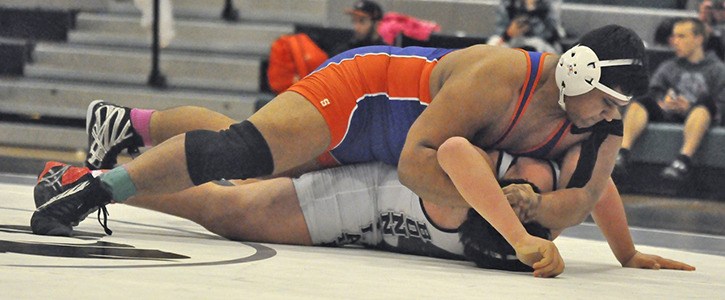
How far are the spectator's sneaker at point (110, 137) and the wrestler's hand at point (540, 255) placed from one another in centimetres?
125

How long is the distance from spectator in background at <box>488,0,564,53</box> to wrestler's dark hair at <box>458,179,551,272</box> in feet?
13.9

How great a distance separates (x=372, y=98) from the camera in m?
3.38

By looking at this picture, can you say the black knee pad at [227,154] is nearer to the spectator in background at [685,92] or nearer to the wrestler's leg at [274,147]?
the wrestler's leg at [274,147]

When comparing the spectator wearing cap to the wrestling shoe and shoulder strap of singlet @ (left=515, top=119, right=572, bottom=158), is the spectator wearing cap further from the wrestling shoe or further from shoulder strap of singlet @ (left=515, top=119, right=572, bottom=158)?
shoulder strap of singlet @ (left=515, top=119, right=572, bottom=158)

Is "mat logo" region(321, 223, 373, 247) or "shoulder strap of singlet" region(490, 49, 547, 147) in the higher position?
"shoulder strap of singlet" region(490, 49, 547, 147)

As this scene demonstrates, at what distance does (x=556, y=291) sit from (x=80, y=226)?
138cm

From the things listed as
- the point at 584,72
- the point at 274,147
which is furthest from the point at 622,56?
the point at 274,147

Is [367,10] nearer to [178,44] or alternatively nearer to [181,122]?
[178,44]

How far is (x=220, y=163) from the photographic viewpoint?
317cm

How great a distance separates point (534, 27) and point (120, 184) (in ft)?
15.0

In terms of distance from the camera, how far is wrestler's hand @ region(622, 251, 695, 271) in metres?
3.43

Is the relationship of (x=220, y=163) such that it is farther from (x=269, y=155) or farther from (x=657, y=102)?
(x=657, y=102)

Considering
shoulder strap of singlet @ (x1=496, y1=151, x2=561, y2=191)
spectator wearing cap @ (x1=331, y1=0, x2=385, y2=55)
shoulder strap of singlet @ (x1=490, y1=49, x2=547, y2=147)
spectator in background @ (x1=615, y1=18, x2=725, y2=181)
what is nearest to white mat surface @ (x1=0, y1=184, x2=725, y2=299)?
shoulder strap of singlet @ (x1=496, y1=151, x2=561, y2=191)

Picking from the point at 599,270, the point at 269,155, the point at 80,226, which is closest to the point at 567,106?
the point at 599,270
